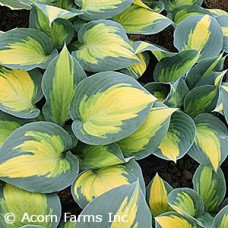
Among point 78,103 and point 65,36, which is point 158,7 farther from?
point 78,103

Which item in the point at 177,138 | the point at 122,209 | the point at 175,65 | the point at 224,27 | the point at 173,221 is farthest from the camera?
the point at 224,27

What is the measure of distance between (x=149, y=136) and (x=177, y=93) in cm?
18

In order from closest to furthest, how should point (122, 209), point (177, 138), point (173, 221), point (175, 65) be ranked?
point (122, 209), point (173, 221), point (177, 138), point (175, 65)

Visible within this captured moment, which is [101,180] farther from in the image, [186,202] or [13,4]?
[13,4]

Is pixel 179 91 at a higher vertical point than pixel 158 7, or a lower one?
lower

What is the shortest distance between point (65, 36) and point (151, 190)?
45cm

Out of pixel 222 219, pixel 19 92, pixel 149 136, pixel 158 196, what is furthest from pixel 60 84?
pixel 222 219

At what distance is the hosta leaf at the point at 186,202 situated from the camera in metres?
1.01

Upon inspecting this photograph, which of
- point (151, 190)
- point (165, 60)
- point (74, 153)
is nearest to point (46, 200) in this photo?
point (74, 153)

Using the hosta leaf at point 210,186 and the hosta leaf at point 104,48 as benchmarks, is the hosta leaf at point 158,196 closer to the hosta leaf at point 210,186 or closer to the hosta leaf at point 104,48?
the hosta leaf at point 210,186

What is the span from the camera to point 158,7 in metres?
1.32

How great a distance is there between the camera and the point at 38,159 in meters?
0.95

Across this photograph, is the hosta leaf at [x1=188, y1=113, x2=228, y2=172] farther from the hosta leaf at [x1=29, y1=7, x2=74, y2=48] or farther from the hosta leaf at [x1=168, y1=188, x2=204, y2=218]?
the hosta leaf at [x1=29, y1=7, x2=74, y2=48]

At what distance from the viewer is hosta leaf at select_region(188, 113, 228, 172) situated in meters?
1.08
